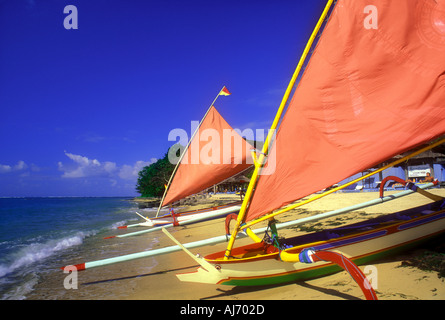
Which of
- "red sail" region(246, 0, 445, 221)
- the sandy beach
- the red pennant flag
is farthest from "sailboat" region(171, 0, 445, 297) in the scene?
the red pennant flag

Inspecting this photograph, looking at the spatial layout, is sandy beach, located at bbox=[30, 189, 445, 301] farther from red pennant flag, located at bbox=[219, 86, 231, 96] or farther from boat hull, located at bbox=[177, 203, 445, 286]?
red pennant flag, located at bbox=[219, 86, 231, 96]

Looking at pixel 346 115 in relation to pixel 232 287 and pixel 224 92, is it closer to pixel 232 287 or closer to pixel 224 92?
pixel 232 287

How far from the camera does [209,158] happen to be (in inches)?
440

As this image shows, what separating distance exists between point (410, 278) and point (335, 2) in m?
5.29

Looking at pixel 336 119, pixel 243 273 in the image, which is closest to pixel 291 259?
pixel 243 273

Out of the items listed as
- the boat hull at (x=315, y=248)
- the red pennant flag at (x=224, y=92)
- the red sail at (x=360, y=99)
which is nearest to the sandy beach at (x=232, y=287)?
the boat hull at (x=315, y=248)

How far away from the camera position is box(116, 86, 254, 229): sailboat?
11164mm

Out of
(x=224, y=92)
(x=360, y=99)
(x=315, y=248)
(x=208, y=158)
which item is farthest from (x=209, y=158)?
(x=360, y=99)

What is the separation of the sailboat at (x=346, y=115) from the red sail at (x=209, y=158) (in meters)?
6.42

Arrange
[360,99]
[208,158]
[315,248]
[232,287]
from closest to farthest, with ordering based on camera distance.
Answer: [360,99]
[315,248]
[232,287]
[208,158]

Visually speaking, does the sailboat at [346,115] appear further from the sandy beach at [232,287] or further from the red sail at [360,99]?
the sandy beach at [232,287]

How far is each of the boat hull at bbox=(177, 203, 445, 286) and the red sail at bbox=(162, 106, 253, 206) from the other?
19.5ft

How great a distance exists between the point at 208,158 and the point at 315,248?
7.17 m
